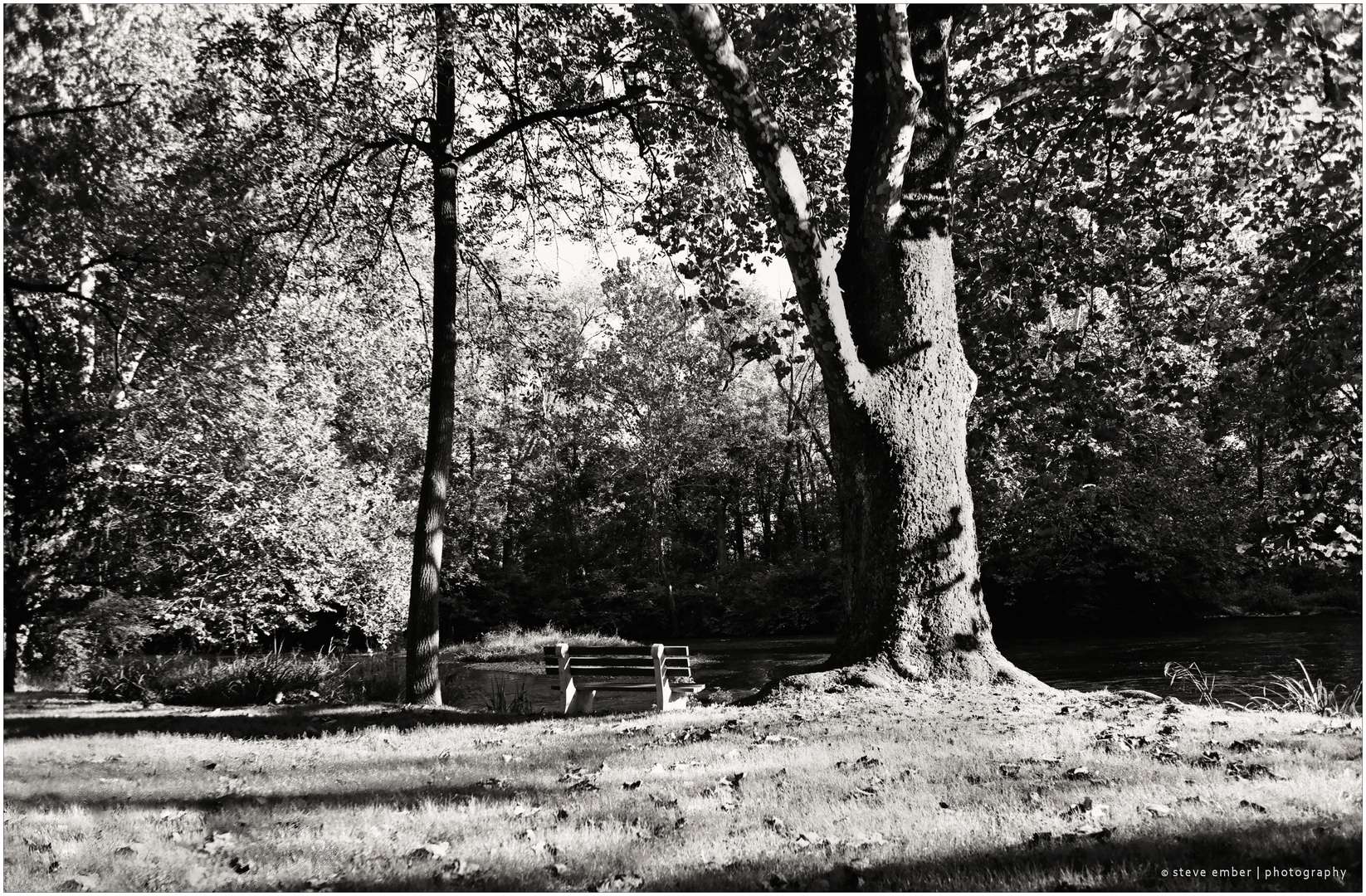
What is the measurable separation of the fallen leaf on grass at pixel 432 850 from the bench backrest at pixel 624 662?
713 centimetres

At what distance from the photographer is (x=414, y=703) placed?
34.2ft

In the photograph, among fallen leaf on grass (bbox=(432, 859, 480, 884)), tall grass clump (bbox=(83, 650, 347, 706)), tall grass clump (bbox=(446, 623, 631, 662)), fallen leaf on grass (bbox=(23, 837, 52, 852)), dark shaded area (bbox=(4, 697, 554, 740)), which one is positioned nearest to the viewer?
fallen leaf on grass (bbox=(432, 859, 480, 884))

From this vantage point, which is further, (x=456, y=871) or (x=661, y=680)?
(x=661, y=680)

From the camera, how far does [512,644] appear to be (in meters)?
27.3

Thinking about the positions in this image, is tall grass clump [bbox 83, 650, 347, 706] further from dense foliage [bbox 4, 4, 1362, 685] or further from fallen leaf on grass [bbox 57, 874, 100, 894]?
fallen leaf on grass [bbox 57, 874, 100, 894]

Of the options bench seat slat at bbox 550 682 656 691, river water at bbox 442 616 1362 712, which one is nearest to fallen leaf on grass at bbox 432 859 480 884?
bench seat slat at bbox 550 682 656 691

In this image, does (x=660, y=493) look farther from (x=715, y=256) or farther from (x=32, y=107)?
(x=32, y=107)

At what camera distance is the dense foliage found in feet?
17.1

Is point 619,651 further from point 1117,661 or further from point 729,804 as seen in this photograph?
point 1117,661

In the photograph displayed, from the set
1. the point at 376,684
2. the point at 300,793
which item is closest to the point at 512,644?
the point at 376,684

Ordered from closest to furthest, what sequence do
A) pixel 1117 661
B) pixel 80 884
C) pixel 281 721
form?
pixel 80 884 < pixel 281 721 < pixel 1117 661

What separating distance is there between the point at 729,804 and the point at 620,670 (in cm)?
697

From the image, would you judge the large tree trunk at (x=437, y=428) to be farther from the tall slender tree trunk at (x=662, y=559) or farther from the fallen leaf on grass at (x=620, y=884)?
the tall slender tree trunk at (x=662, y=559)

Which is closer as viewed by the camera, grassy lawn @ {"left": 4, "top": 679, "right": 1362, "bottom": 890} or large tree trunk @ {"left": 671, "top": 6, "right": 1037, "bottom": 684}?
grassy lawn @ {"left": 4, "top": 679, "right": 1362, "bottom": 890}
